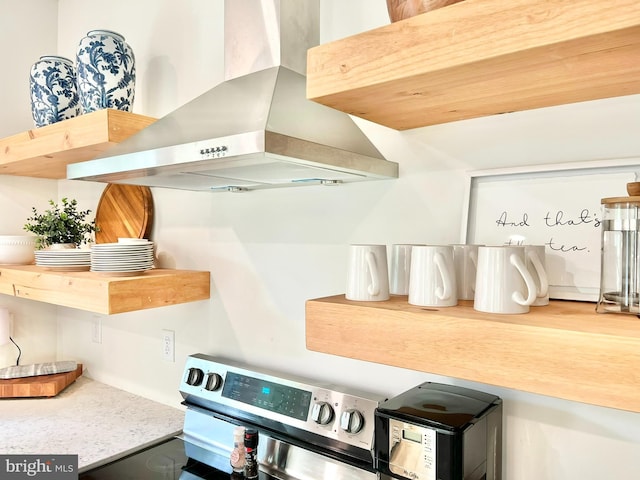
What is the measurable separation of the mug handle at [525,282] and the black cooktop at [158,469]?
0.86 m

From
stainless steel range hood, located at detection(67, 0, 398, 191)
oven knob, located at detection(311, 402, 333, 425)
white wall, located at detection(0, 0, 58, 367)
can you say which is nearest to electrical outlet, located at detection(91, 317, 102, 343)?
white wall, located at detection(0, 0, 58, 367)

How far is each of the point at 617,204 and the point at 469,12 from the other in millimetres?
379

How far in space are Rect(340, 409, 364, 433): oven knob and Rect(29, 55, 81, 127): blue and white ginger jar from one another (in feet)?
4.92

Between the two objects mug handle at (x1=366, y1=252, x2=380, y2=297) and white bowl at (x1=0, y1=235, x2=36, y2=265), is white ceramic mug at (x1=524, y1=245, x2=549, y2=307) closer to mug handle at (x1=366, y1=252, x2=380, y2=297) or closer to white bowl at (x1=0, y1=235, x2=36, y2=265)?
mug handle at (x1=366, y1=252, x2=380, y2=297)

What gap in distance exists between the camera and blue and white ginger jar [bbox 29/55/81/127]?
5.77 ft

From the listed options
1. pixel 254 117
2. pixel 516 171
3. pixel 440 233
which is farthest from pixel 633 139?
pixel 254 117

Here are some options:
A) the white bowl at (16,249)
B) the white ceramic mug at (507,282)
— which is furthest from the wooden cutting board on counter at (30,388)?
the white ceramic mug at (507,282)

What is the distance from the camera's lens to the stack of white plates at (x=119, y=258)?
1496 millimetres

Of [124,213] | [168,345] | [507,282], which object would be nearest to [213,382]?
[168,345]

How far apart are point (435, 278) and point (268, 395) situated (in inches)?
27.8

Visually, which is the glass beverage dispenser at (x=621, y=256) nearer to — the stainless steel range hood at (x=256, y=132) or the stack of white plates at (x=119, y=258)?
the stainless steel range hood at (x=256, y=132)

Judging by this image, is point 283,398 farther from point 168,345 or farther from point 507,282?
point 507,282

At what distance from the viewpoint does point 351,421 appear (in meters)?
1.17

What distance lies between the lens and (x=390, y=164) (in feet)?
3.83
